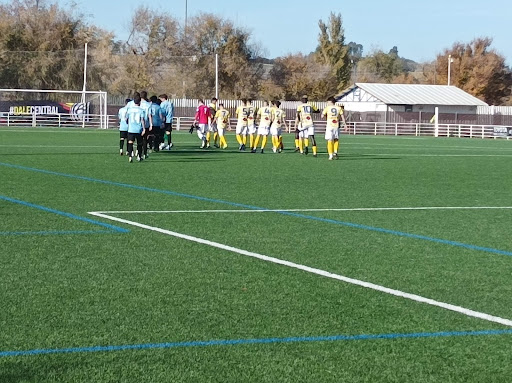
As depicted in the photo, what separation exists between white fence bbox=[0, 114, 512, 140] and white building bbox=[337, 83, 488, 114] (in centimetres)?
1530

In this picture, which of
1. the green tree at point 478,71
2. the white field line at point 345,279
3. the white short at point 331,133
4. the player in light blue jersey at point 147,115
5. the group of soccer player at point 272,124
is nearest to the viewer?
the white field line at point 345,279

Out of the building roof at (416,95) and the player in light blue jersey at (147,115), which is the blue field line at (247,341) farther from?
the building roof at (416,95)

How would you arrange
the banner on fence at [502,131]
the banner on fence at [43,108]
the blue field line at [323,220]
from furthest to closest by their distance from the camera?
the banner on fence at [502,131], the banner on fence at [43,108], the blue field line at [323,220]

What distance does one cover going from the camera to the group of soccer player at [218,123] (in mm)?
24484

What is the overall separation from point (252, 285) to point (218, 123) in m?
26.4

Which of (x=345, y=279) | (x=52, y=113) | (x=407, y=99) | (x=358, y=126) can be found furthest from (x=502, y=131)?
(x=345, y=279)

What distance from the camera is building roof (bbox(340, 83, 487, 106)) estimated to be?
265ft

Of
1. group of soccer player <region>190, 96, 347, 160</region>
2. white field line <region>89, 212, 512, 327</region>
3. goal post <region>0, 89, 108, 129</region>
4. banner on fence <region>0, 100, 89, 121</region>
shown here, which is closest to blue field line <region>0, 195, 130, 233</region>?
white field line <region>89, 212, 512, 327</region>

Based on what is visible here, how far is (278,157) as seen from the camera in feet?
93.7

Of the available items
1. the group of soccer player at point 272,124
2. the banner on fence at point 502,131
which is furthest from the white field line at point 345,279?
the banner on fence at point 502,131

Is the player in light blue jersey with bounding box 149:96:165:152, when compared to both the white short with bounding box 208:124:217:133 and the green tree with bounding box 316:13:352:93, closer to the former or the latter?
the white short with bounding box 208:124:217:133

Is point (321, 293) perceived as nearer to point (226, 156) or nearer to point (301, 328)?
point (301, 328)

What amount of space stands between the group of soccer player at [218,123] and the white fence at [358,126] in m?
23.3

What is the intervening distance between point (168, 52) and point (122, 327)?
82.1m
